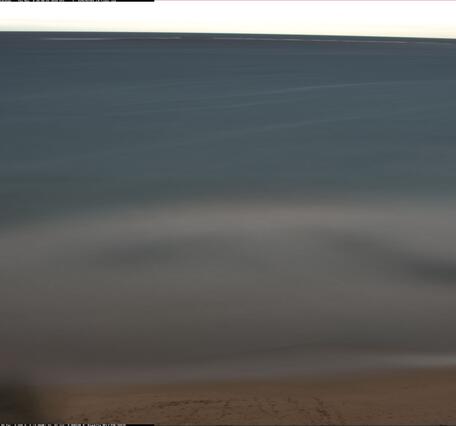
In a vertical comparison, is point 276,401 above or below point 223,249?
below

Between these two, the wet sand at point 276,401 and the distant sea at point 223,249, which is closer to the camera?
the wet sand at point 276,401

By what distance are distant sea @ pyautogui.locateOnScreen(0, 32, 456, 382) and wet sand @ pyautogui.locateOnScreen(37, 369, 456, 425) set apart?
0.54 feet

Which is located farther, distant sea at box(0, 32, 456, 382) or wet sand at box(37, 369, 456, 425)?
distant sea at box(0, 32, 456, 382)

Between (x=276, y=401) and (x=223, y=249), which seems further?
(x=223, y=249)

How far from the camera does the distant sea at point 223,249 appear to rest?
423 cm

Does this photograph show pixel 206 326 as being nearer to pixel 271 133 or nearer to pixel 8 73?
pixel 271 133

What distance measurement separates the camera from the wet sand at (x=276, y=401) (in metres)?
3.32

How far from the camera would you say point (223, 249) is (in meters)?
6.31

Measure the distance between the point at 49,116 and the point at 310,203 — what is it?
976 cm

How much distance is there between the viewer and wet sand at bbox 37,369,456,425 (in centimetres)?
332

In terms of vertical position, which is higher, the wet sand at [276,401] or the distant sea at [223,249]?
the distant sea at [223,249]

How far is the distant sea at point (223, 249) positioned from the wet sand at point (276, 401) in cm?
16

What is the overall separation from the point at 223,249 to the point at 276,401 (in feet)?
9.40

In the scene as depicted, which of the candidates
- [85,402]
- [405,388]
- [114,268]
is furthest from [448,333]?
[114,268]
